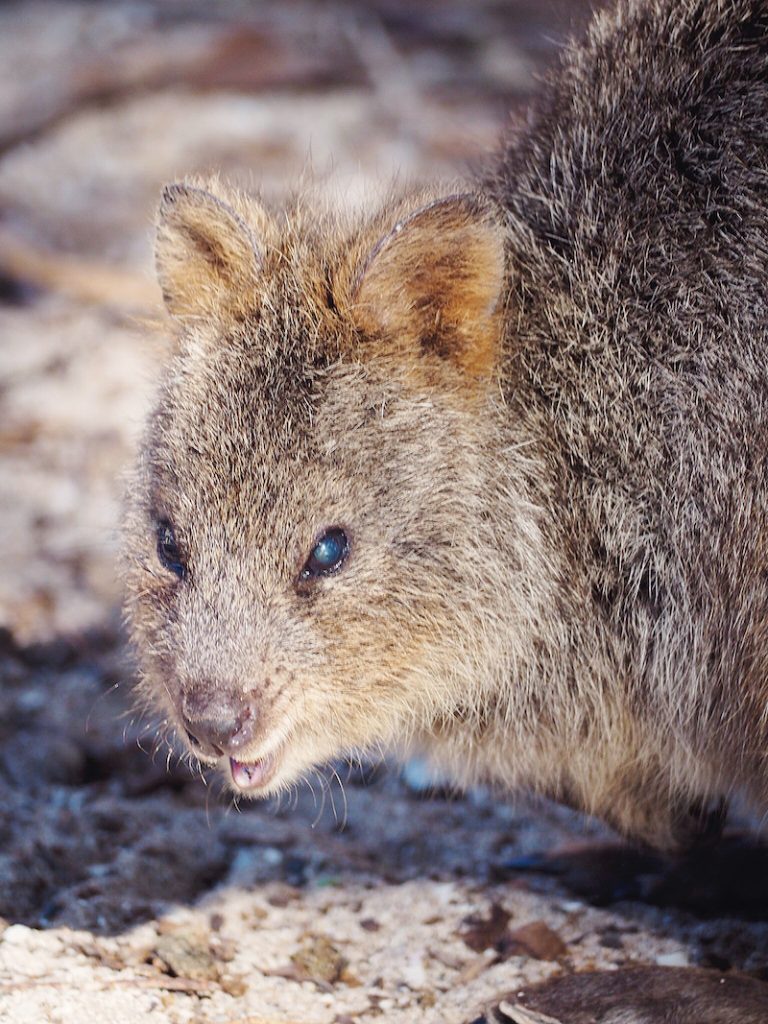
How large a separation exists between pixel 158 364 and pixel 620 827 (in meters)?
2.29

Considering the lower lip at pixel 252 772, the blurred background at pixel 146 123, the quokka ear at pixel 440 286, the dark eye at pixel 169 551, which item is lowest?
the lower lip at pixel 252 772

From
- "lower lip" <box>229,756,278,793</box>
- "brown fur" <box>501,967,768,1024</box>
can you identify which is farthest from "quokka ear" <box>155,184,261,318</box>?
"brown fur" <box>501,967,768,1024</box>

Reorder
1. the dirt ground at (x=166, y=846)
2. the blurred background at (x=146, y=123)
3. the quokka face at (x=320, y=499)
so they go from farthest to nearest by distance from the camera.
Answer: the blurred background at (x=146, y=123) < the dirt ground at (x=166, y=846) < the quokka face at (x=320, y=499)

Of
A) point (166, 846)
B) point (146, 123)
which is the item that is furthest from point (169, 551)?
point (146, 123)

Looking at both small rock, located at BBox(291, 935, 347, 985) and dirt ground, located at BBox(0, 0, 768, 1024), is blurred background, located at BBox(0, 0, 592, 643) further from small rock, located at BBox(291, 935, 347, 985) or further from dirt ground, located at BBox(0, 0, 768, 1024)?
small rock, located at BBox(291, 935, 347, 985)

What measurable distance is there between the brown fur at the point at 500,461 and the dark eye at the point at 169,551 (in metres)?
0.04

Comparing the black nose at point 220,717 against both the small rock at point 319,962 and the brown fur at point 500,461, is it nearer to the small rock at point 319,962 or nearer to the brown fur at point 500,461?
the brown fur at point 500,461

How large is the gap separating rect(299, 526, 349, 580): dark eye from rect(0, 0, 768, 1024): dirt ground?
0.84 m

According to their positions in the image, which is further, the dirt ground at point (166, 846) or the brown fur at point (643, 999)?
the dirt ground at point (166, 846)

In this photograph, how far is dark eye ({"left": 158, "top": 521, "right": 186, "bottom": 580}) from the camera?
150 inches

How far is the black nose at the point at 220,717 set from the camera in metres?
3.52

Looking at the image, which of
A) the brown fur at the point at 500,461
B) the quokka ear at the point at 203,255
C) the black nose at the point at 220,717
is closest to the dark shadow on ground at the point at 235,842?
the brown fur at the point at 500,461

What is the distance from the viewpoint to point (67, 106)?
9562 mm

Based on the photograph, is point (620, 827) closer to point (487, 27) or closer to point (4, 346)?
point (4, 346)
